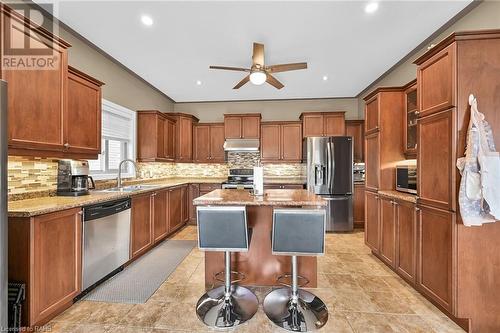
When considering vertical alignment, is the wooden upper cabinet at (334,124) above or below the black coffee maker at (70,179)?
above

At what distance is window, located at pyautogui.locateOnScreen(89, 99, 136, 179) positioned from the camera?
142 inches

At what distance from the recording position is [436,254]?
207 cm

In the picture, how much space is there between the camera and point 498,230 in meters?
1.82

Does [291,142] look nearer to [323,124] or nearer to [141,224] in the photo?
[323,124]

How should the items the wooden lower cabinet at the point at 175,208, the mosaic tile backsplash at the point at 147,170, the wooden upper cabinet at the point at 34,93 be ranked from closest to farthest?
1. the wooden upper cabinet at the point at 34,93
2. the mosaic tile backsplash at the point at 147,170
3. the wooden lower cabinet at the point at 175,208

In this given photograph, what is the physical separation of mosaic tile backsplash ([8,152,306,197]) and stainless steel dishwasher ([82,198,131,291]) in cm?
67

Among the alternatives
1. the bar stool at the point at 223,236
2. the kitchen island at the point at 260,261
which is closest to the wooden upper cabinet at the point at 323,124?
the kitchen island at the point at 260,261

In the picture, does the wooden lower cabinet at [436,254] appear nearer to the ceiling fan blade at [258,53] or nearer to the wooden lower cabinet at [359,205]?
the ceiling fan blade at [258,53]

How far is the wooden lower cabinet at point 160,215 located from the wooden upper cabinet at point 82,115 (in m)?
1.18

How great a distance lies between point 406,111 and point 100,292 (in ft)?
13.7

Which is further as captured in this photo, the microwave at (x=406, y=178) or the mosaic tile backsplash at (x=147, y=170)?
the microwave at (x=406, y=178)

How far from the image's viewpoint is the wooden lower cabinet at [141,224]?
10.2 feet

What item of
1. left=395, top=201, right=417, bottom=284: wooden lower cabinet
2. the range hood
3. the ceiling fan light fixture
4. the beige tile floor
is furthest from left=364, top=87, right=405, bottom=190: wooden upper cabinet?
the range hood

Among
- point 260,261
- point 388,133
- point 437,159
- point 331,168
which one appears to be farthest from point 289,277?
point 331,168
